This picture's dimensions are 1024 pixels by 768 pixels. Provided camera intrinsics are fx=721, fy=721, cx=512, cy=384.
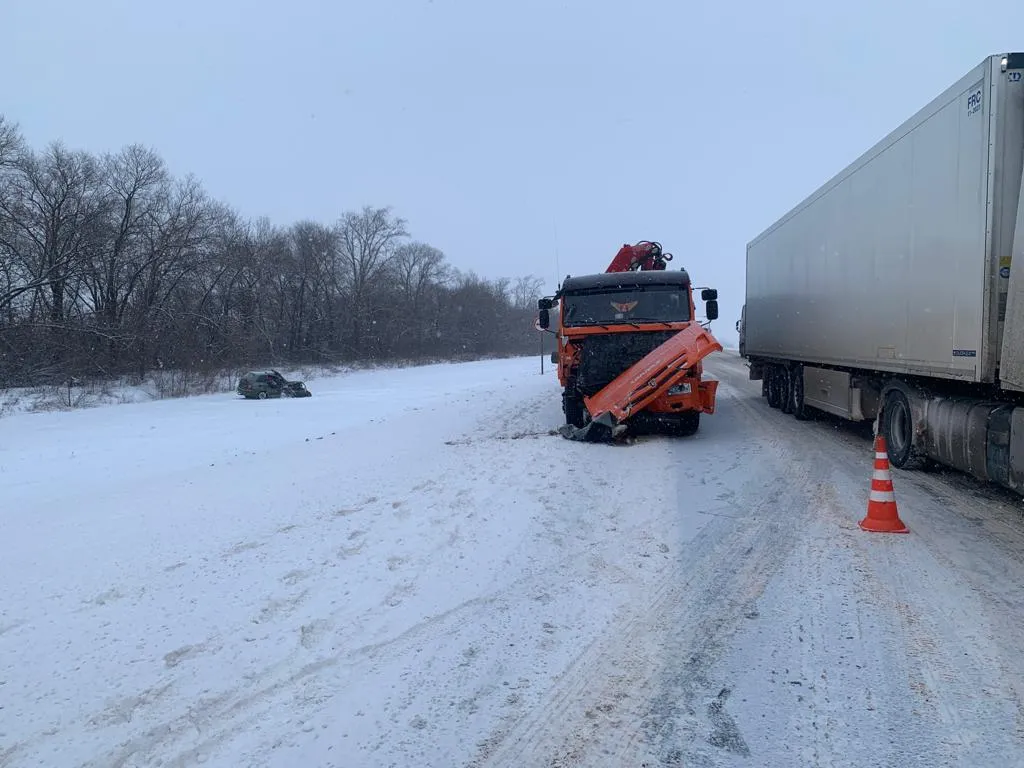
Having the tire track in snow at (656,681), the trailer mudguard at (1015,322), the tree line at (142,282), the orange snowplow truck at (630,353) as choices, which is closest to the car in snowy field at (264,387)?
the tree line at (142,282)

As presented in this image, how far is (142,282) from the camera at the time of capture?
136 feet

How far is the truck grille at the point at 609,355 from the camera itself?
11.9 m

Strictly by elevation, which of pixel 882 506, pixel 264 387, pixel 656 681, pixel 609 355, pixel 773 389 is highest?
pixel 609 355

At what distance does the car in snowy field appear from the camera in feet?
116

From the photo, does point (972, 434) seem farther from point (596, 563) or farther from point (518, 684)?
point (518, 684)

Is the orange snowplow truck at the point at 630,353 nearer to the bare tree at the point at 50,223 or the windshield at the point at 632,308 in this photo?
the windshield at the point at 632,308

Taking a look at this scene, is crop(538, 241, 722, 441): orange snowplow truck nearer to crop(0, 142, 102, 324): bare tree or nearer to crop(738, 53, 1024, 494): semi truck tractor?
crop(738, 53, 1024, 494): semi truck tractor

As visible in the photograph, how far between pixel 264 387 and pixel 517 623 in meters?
33.4

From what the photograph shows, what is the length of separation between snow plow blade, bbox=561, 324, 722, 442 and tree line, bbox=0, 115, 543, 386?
3039cm

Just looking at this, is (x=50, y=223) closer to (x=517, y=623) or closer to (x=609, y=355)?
(x=609, y=355)

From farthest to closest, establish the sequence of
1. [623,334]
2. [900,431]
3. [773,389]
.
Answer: [773,389] < [623,334] < [900,431]

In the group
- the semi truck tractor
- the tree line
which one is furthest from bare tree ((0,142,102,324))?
the semi truck tractor

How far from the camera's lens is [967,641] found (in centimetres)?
399

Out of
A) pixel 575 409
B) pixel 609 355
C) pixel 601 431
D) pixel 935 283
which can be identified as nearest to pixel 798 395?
pixel 609 355
